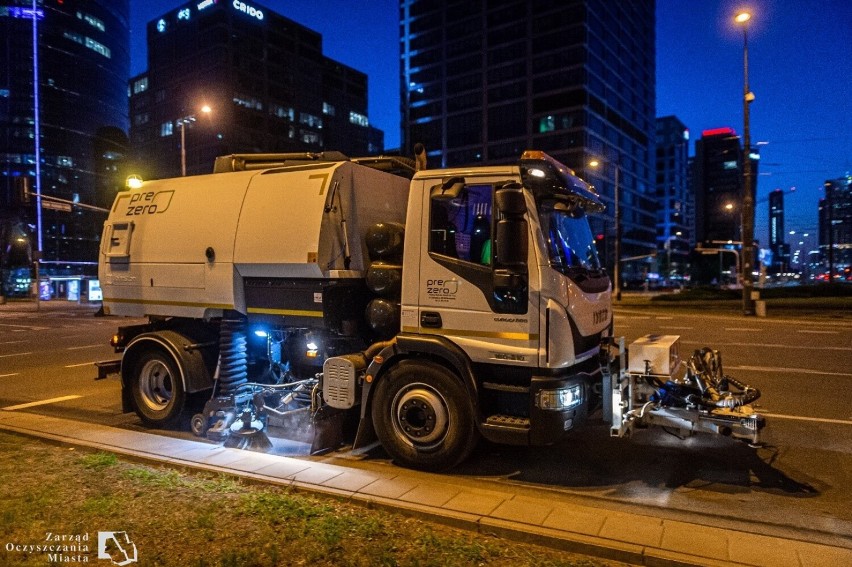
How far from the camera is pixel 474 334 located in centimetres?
546

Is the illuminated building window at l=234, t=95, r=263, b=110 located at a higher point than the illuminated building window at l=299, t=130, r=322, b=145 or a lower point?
higher

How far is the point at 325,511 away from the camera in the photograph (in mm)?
4512

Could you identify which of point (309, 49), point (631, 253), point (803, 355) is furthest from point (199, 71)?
point (803, 355)

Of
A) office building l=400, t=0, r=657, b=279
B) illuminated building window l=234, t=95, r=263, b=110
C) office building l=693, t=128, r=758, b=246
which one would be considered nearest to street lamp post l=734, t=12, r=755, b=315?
office building l=400, t=0, r=657, b=279

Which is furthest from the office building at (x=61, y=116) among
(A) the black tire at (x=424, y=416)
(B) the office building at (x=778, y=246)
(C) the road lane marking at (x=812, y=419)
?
(B) the office building at (x=778, y=246)

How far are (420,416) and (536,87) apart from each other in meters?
93.6

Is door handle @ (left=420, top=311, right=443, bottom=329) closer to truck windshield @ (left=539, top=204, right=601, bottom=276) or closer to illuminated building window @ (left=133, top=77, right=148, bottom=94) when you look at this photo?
truck windshield @ (left=539, top=204, right=601, bottom=276)

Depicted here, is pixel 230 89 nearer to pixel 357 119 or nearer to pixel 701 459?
pixel 357 119

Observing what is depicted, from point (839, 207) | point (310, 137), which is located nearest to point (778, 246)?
point (839, 207)

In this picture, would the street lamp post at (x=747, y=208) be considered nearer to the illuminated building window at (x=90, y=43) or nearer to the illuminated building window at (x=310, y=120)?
the illuminated building window at (x=310, y=120)

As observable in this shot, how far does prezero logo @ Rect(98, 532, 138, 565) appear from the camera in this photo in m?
3.76

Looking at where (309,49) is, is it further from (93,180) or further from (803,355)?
(803,355)

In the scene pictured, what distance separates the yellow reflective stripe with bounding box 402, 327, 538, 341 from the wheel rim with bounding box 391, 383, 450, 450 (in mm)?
527

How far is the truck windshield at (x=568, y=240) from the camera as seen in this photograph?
537cm
